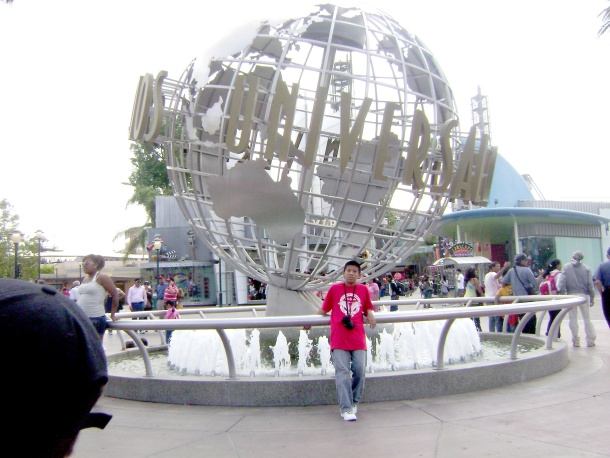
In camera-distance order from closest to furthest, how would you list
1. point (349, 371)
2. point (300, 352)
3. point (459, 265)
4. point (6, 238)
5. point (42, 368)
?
point (42, 368) → point (349, 371) → point (300, 352) → point (459, 265) → point (6, 238)

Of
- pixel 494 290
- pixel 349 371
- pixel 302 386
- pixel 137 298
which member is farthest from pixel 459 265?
pixel 349 371

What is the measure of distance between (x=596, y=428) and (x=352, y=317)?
2020 millimetres

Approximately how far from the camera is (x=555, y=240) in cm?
2998

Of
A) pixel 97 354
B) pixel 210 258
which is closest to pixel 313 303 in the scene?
pixel 97 354

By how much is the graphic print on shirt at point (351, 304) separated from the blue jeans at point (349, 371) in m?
0.34

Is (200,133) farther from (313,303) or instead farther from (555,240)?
(555,240)

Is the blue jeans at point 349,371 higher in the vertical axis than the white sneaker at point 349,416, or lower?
higher

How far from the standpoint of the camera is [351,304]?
5.27 meters

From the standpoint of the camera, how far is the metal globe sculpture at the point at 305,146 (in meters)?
6.26

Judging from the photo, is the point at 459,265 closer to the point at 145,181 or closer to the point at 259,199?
the point at 145,181

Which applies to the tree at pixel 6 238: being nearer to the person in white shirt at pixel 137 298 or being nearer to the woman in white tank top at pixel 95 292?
the person in white shirt at pixel 137 298

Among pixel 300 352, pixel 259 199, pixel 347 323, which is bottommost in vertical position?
pixel 300 352

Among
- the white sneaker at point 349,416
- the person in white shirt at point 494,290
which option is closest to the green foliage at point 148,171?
the person in white shirt at point 494,290

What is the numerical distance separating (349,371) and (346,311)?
507mm
